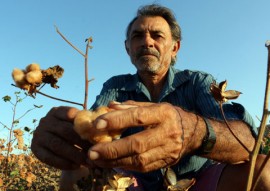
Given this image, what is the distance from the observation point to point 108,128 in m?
0.96

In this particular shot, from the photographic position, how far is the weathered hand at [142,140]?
3.24ft

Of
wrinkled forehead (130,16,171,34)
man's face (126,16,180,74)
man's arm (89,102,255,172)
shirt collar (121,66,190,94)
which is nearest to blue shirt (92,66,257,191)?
shirt collar (121,66,190,94)

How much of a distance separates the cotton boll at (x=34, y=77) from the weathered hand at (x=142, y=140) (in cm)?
27

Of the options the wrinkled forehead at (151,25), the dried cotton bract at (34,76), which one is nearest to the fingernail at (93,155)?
the dried cotton bract at (34,76)

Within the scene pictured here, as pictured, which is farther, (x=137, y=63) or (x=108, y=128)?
(x=137, y=63)

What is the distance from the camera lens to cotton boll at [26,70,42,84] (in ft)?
3.68

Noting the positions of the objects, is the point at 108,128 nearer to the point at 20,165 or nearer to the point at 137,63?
the point at 137,63

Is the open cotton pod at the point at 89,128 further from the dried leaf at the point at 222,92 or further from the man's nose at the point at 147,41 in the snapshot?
the man's nose at the point at 147,41

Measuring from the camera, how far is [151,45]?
124 inches

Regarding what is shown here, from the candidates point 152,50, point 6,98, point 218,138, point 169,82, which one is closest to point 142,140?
point 218,138

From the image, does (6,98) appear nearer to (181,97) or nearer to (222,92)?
(181,97)

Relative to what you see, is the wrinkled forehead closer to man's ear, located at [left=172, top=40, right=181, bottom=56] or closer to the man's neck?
man's ear, located at [left=172, top=40, right=181, bottom=56]

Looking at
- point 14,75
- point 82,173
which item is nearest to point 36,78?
point 14,75

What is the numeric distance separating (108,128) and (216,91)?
329mm
